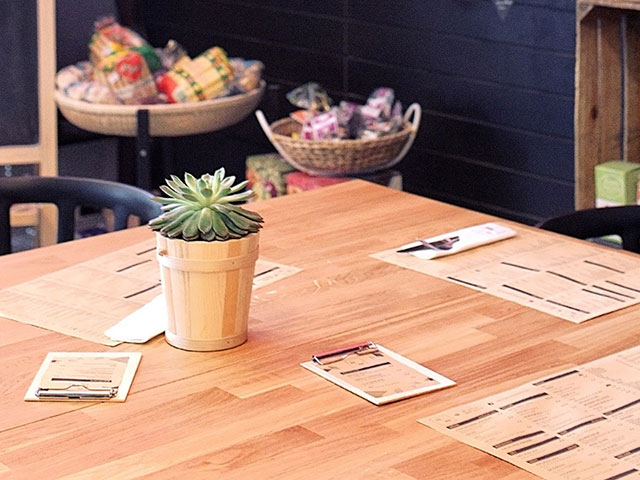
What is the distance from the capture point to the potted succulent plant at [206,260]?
5.00 feet

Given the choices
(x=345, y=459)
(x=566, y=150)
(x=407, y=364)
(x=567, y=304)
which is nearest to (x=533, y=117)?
(x=566, y=150)

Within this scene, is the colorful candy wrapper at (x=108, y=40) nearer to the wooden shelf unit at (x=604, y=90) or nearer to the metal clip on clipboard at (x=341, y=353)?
the wooden shelf unit at (x=604, y=90)

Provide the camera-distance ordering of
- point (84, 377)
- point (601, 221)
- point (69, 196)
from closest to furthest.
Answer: point (84, 377) → point (601, 221) → point (69, 196)

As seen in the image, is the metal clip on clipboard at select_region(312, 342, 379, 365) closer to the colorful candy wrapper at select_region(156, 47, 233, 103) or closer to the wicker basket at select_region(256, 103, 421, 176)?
the wicker basket at select_region(256, 103, 421, 176)

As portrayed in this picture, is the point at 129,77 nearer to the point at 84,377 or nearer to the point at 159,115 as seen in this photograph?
the point at 159,115

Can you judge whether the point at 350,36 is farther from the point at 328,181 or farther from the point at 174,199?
the point at 174,199

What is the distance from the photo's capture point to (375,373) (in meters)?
1.49

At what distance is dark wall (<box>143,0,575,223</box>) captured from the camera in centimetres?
353

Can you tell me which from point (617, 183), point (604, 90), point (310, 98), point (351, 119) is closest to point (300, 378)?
point (617, 183)

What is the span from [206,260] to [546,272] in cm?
60

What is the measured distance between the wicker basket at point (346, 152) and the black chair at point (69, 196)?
122cm

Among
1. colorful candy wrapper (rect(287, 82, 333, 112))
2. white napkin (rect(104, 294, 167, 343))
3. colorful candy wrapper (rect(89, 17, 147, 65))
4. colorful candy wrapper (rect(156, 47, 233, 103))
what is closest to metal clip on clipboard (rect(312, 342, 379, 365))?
white napkin (rect(104, 294, 167, 343))

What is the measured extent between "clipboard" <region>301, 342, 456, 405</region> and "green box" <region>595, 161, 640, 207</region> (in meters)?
1.68

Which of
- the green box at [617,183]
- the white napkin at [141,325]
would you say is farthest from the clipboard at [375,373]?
the green box at [617,183]
